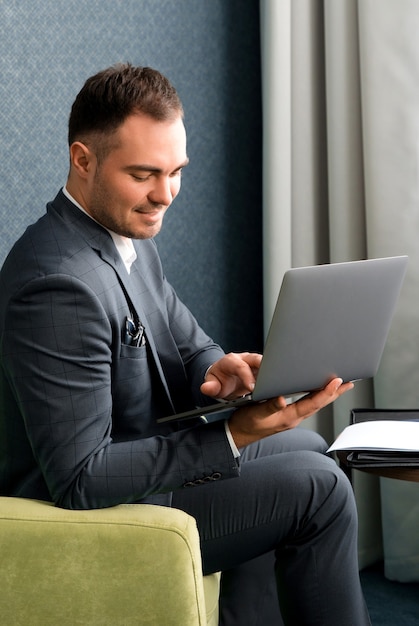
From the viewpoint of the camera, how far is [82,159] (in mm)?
1663

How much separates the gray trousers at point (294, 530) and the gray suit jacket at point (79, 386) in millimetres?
107

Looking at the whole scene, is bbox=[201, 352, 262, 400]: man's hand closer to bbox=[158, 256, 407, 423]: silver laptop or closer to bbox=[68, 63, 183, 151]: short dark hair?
bbox=[158, 256, 407, 423]: silver laptop

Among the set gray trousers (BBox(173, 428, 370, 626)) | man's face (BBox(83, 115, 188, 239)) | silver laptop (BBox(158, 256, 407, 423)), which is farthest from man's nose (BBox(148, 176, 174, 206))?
gray trousers (BBox(173, 428, 370, 626))

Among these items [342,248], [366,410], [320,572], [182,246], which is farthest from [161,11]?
[320,572]

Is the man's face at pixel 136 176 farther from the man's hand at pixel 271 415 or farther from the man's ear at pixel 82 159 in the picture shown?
the man's hand at pixel 271 415

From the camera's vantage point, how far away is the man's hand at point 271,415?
1.59 metres

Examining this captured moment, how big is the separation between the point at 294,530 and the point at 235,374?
34 cm

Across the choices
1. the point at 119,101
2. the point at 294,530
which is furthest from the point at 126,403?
the point at 119,101

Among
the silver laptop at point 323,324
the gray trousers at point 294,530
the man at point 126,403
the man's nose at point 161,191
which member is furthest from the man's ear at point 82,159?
the gray trousers at point 294,530

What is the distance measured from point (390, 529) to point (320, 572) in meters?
1.08

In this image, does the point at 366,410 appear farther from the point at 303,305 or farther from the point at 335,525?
the point at 303,305

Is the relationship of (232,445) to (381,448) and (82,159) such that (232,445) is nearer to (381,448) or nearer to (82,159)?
(381,448)

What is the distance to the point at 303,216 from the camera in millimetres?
2746

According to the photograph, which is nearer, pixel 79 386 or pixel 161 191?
pixel 79 386
